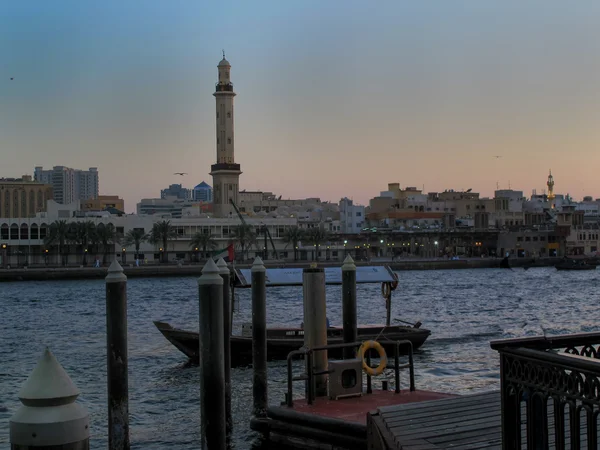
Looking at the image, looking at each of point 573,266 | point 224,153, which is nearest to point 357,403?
point 573,266

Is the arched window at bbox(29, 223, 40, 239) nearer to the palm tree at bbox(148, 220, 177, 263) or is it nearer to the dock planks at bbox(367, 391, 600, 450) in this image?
the palm tree at bbox(148, 220, 177, 263)

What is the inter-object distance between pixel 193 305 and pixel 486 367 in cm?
4021

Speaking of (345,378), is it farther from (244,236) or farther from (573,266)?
(573,266)

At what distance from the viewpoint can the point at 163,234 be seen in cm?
13388

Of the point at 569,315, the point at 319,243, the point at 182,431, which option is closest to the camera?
the point at 182,431

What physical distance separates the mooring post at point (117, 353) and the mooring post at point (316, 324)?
167 inches

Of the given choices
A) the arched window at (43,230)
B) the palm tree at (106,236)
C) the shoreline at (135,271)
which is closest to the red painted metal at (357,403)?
the shoreline at (135,271)

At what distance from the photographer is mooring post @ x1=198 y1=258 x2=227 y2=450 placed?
14930 millimetres

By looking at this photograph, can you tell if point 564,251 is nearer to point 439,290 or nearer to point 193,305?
point 439,290

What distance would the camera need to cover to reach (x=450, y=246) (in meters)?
177

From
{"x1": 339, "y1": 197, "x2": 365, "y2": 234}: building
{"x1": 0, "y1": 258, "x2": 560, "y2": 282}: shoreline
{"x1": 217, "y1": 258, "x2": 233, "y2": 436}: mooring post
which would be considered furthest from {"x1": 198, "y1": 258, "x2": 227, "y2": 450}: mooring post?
{"x1": 339, "y1": 197, "x2": 365, "y2": 234}: building

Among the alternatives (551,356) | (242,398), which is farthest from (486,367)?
(551,356)

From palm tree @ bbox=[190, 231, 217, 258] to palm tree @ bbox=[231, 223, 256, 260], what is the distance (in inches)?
139

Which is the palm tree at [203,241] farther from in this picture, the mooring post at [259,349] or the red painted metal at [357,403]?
the red painted metal at [357,403]
